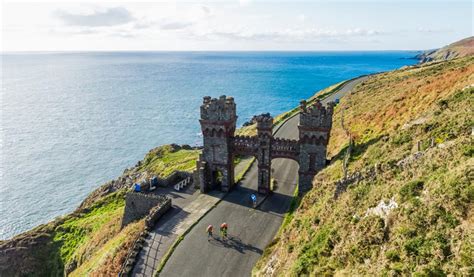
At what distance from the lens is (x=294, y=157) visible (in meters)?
36.2

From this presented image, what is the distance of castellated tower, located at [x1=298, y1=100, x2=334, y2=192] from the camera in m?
33.3

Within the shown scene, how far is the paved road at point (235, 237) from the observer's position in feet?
88.5

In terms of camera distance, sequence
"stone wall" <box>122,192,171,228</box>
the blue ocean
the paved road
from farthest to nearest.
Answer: the blue ocean
"stone wall" <box>122,192,171,228</box>
the paved road

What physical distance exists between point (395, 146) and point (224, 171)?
1930cm

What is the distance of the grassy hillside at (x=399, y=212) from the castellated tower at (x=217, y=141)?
36.5 feet

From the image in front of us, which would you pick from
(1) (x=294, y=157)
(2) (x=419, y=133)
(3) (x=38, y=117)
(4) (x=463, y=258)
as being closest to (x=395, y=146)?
(2) (x=419, y=133)

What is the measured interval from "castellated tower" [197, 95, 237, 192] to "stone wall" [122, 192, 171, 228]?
18.7 ft

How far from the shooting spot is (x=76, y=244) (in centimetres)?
4391

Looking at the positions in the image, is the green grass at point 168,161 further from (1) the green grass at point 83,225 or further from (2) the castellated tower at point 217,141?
(2) the castellated tower at point 217,141

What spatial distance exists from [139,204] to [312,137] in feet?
71.2

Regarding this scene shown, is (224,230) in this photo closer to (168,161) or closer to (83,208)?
(83,208)

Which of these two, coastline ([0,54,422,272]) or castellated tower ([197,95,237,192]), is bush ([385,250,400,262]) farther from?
coastline ([0,54,422,272])

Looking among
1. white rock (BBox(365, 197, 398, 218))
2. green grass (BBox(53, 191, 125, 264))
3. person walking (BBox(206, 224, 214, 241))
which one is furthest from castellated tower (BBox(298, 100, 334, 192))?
green grass (BBox(53, 191, 125, 264))

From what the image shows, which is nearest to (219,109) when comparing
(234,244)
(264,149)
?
(264,149)
